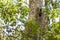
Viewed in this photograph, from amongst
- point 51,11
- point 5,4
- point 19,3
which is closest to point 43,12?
point 51,11

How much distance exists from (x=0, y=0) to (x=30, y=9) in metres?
0.55

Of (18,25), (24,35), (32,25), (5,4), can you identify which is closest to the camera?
(32,25)

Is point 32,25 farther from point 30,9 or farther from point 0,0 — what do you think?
point 0,0

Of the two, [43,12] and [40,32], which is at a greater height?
[43,12]

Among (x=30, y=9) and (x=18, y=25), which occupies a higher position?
(x=30, y=9)

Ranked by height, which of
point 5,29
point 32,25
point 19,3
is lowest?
point 5,29

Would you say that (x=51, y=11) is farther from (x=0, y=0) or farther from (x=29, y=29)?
(x=0, y=0)

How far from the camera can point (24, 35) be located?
7.54 feet

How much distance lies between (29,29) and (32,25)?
0.40 feet

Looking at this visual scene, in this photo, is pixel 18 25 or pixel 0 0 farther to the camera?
pixel 0 0

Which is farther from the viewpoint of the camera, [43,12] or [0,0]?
[0,0]

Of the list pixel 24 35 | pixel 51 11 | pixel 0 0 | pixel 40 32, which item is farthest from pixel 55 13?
pixel 0 0

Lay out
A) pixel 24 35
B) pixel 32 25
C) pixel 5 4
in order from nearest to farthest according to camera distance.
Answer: pixel 32 25, pixel 24 35, pixel 5 4

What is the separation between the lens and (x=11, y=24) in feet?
8.77
